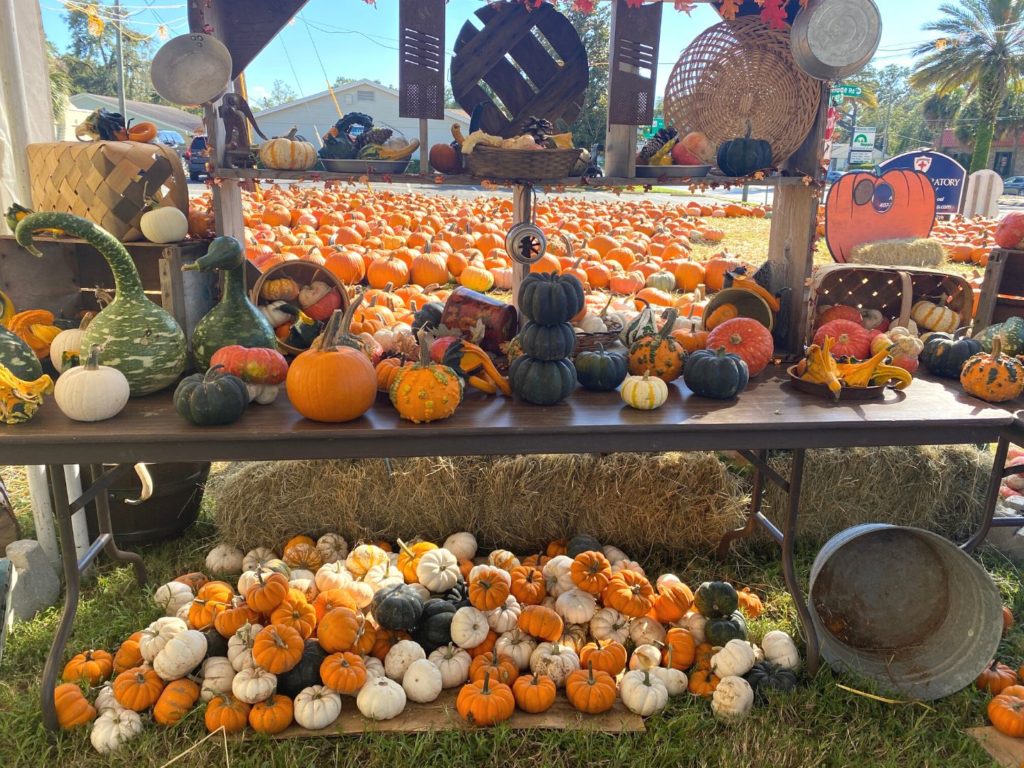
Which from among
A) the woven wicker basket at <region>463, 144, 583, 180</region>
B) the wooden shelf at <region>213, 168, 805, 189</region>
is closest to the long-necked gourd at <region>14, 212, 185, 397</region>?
the wooden shelf at <region>213, 168, 805, 189</region>

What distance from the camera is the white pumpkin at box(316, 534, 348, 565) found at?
12.6 ft

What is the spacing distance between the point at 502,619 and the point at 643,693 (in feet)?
2.14

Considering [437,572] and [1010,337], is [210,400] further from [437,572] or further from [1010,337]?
[1010,337]

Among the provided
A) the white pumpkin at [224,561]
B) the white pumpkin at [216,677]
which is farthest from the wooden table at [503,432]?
the white pumpkin at [224,561]

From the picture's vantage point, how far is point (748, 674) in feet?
10.1

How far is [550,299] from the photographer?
2795 mm

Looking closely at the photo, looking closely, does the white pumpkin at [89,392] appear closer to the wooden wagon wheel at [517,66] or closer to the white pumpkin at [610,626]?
the white pumpkin at [610,626]

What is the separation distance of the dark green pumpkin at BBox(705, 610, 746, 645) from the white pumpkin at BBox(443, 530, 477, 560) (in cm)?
124

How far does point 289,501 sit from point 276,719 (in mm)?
1446

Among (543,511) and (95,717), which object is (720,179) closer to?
(543,511)

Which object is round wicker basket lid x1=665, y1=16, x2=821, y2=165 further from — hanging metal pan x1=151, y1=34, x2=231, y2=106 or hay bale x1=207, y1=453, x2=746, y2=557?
hanging metal pan x1=151, y1=34, x2=231, y2=106

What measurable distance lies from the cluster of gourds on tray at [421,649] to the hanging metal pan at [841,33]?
2311mm

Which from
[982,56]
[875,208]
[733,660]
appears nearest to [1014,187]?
[982,56]

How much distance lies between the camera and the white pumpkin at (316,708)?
274cm
